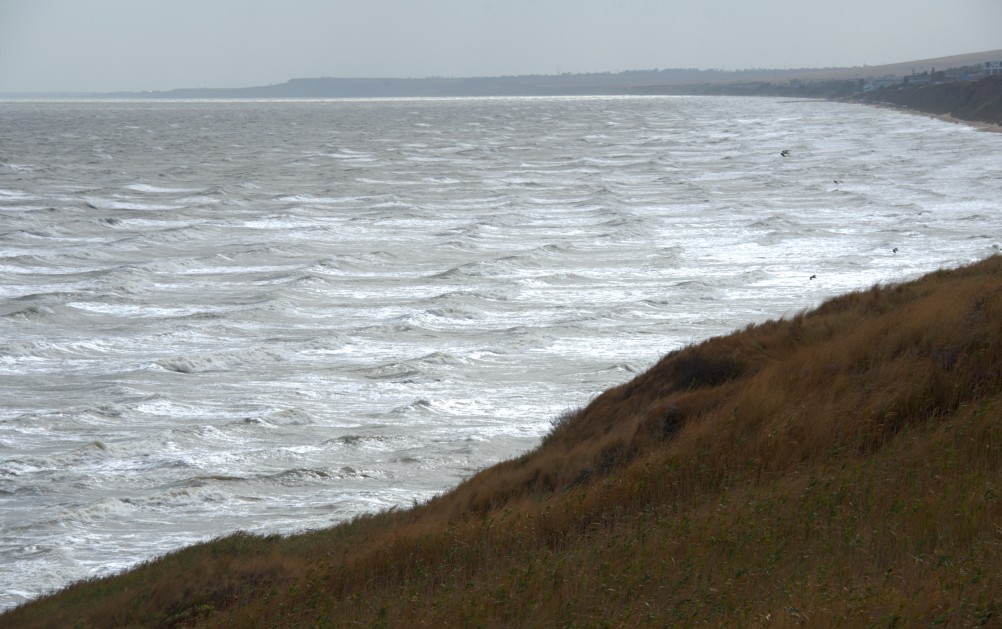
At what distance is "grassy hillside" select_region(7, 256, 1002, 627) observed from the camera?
6.38 m

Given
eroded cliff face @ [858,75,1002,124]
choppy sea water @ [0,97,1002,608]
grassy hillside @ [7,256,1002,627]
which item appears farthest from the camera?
eroded cliff face @ [858,75,1002,124]

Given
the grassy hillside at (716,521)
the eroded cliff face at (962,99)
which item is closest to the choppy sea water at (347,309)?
the grassy hillside at (716,521)

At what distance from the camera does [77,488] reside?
1448 centimetres

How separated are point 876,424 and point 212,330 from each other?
17.0 metres

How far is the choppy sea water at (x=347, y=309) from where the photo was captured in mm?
14664

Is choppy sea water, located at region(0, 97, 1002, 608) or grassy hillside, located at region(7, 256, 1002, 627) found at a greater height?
grassy hillside, located at region(7, 256, 1002, 627)

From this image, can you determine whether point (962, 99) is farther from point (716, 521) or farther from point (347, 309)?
point (716, 521)

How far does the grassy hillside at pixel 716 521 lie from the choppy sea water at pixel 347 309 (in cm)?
297

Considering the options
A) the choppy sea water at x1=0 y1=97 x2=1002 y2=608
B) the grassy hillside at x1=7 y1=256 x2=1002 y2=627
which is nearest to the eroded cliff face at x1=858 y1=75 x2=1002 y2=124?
the choppy sea water at x1=0 y1=97 x2=1002 y2=608

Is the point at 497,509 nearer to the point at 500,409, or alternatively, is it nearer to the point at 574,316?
the point at 500,409

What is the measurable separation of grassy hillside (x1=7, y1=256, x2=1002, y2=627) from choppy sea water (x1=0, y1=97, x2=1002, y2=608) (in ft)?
9.75

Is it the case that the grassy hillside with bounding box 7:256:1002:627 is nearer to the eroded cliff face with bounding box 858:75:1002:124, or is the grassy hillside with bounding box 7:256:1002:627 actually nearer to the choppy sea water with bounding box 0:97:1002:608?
the choppy sea water with bounding box 0:97:1002:608

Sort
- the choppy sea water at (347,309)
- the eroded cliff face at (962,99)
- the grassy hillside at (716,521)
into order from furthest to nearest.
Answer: the eroded cliff face at (962,99) < the choppy sea water at (347,309) < the grassy hillside at (716,521)

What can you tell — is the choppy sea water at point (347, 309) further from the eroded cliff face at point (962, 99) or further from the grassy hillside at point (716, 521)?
the eroded cliff face at point (962, 99)
